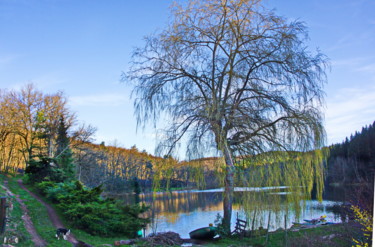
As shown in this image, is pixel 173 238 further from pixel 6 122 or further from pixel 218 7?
pixel 6 122

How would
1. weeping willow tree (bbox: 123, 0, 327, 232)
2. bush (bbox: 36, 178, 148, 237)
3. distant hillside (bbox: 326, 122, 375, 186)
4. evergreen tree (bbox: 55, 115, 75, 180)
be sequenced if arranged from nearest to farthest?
weeping willow tree (bbox: 123, 0, 327, 232) < bush (bbox: 36, 178, 148, 237) < evergreen tree (bbox: 55, 115, 75, 180) < distant hillside (bbox: 326, 122, 375, 186)

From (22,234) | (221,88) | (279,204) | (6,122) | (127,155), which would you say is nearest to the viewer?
(279,204)

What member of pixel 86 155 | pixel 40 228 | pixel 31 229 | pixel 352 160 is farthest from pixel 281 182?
pixel 352 160

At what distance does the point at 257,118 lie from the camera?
8.91 m

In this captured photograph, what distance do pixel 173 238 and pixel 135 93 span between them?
5.57m

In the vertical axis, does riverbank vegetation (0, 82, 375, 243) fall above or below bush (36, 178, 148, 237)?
above

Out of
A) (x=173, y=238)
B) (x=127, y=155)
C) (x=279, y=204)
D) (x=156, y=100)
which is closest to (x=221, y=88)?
(x=156, y=100)

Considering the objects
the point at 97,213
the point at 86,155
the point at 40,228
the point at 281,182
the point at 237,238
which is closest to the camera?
the point at 281,182

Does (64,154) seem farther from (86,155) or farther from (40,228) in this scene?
(40,228)

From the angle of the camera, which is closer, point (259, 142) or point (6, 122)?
point (259, 142)

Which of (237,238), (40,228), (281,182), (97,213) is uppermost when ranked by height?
(281,182)

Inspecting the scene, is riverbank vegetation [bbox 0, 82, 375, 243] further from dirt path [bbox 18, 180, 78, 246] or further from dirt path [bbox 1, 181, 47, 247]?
dirt path [bbox 1, 181, 47, 247]

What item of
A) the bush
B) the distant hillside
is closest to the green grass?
the bush

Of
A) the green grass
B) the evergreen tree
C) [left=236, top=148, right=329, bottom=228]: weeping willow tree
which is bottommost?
the green grass
